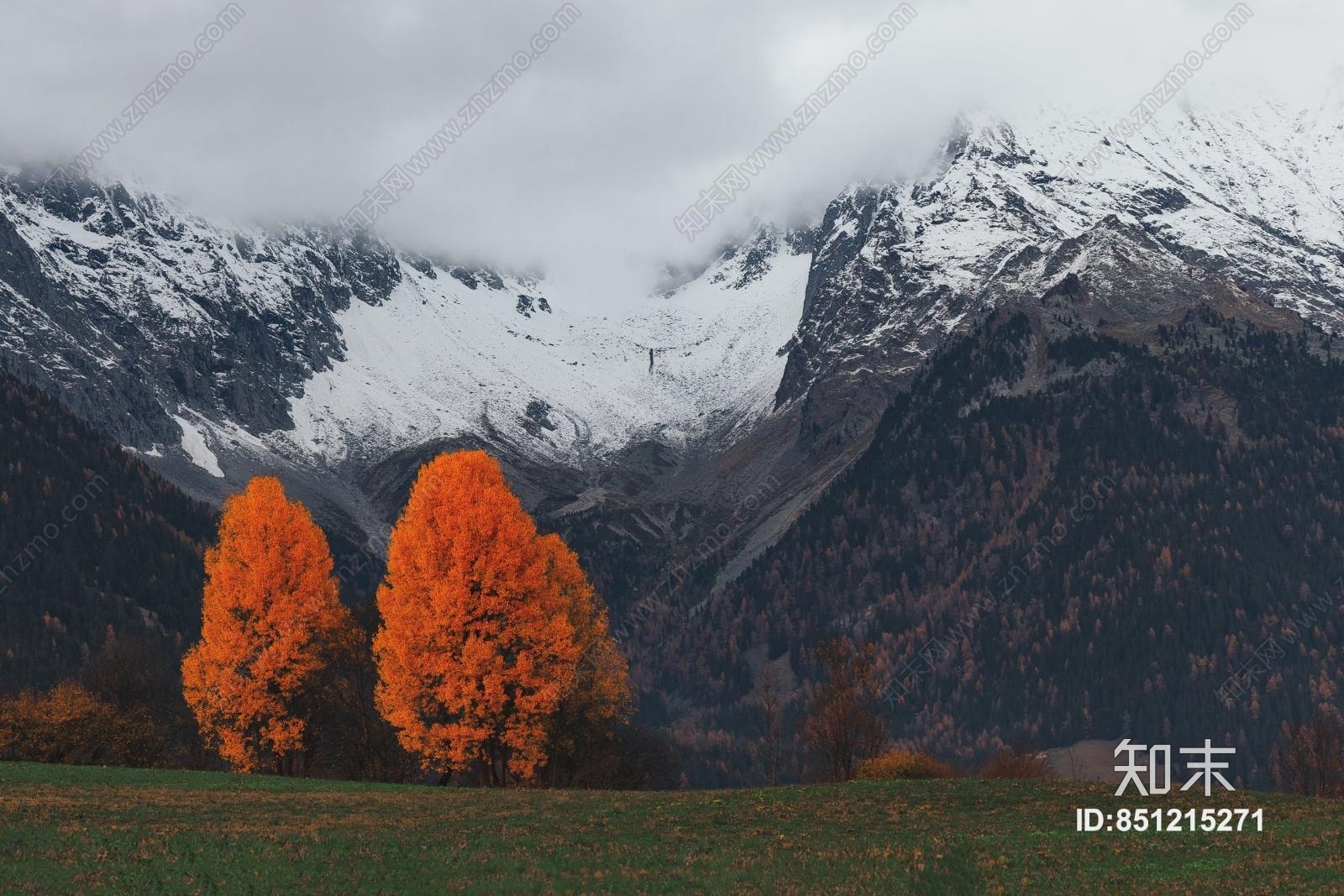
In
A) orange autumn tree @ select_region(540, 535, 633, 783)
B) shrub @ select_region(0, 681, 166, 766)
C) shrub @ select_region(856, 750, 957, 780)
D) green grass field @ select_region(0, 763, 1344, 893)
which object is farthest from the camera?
shrub @ select_region(0, 681, 166, 766)

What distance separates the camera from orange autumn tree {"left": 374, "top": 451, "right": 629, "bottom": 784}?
187 ft

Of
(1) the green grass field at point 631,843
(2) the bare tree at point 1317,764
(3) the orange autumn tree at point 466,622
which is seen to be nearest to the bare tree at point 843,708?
(3) the orange autumn tree at point 466,622

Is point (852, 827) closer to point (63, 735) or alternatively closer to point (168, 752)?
point (63, 735)

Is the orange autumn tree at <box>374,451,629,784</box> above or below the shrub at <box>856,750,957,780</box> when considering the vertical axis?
above

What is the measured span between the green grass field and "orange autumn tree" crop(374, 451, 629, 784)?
765 cm

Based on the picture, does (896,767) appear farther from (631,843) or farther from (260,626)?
(631,843)

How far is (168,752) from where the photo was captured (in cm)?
8825

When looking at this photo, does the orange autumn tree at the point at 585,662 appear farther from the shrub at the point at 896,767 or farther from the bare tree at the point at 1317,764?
the bare tree at the point at 1317,764

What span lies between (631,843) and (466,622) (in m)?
22.2

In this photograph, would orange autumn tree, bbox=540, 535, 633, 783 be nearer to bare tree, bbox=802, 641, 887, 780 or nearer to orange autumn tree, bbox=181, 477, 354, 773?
orange autumn tree, bbox=181, 477, 354, 773

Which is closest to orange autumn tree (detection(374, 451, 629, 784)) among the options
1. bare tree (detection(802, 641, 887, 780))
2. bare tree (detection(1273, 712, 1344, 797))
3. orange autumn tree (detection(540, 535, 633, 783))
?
orange autumn tree (detection(540, 535, 633, 783))

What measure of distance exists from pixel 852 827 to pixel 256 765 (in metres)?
36.0

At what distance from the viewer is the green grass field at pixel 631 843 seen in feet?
Result: 98.6

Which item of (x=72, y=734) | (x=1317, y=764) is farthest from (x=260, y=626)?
(x=1317, y=764)
